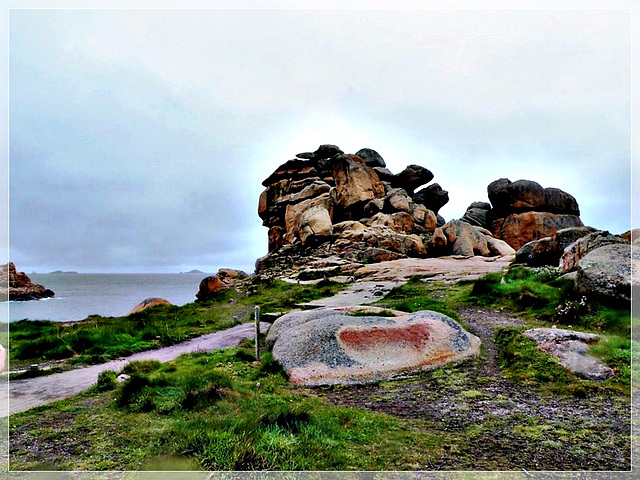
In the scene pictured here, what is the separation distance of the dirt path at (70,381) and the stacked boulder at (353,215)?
23793 mm

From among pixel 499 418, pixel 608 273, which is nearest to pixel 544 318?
pixel 608 273

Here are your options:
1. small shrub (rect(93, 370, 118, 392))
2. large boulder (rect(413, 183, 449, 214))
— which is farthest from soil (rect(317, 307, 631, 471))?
large boulder (rect(413, 183, 449, 214))

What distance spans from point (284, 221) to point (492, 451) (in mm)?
48355

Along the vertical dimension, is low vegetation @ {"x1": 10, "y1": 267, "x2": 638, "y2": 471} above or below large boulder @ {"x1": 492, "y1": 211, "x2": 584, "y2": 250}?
below

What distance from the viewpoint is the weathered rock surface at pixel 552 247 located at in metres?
18.8

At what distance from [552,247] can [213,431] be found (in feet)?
68.5

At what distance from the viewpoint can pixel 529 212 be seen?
49750mm

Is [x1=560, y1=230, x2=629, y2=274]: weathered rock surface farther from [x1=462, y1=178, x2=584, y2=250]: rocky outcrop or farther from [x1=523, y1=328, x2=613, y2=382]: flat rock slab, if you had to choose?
[x1=462, y1=178, x2=584, y2=250]: rocky outcrop

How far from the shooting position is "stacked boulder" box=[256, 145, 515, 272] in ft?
132

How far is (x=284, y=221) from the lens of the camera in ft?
171

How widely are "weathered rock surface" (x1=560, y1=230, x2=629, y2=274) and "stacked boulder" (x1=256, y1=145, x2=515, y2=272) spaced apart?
72.1 feet

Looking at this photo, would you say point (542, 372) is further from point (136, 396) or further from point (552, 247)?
point (552, 247)

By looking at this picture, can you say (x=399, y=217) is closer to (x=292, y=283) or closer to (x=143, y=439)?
(x=292, y=283)

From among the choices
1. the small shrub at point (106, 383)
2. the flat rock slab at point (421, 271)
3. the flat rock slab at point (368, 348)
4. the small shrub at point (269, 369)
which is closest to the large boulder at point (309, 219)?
the flat rock slab at point (421, 271)
